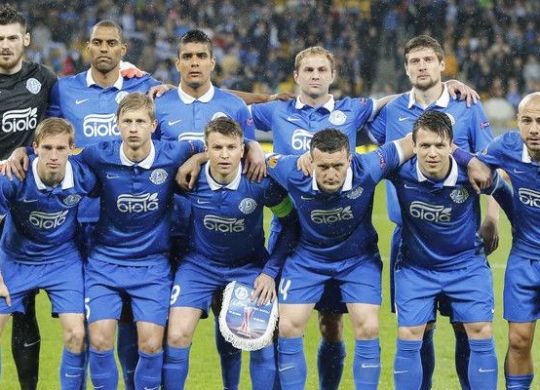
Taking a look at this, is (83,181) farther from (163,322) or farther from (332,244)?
(332,244)

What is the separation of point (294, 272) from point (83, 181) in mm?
1394

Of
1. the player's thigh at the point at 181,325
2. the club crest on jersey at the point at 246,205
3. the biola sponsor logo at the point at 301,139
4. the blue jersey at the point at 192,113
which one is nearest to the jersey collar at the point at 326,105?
the biola sponsor logo at the point at 301,139

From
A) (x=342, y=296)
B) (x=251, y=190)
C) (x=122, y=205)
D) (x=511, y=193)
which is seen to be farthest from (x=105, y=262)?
(x=511, y=193)

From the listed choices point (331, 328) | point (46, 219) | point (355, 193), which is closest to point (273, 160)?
point (355, 193)

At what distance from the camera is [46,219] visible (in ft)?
22.0

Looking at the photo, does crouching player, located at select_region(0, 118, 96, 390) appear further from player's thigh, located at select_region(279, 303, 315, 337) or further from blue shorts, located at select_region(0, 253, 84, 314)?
player's thigh, located at select_region(279, 303, 315, 337)

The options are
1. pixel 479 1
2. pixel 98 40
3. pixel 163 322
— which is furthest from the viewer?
pixel 479 1

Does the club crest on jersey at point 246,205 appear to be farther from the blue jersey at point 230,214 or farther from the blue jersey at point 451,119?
the blue jersey at point 451,119

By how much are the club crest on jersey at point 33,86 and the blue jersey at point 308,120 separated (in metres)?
1.58

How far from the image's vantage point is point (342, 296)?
6.79 meters

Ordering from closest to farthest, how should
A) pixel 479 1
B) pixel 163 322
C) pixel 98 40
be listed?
pixel 163 322 < pixel 98 40 < pixel 479 1

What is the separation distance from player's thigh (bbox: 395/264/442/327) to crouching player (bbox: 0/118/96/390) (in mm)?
1917

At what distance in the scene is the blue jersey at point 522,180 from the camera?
6.59m

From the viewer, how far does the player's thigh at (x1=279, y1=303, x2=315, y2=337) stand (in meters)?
6.59
